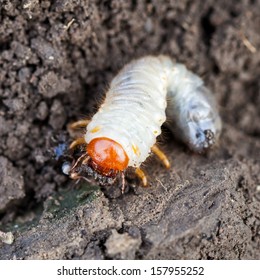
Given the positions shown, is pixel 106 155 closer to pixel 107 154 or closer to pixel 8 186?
pixel 107 154

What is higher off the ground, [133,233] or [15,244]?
[133,233]

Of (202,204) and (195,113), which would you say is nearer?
(202,204)

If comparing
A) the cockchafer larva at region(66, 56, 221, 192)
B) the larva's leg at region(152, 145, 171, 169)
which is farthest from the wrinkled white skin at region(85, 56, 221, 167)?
the larva's leg at region(152, 145, 171, 169)

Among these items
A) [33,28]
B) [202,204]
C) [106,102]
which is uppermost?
[33,28]

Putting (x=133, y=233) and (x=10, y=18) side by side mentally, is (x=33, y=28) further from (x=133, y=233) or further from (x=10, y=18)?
(x=133, y=233)

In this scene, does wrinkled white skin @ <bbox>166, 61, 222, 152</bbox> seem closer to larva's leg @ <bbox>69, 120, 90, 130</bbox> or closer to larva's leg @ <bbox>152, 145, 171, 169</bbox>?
larva's leg @ <bbox>152, 145, 171, 169</bbox>

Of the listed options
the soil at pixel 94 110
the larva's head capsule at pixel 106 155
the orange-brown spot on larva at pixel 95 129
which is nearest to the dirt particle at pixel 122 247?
the soil at pixel 94 110

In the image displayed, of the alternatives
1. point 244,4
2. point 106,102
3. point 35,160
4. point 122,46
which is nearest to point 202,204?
point 106,102

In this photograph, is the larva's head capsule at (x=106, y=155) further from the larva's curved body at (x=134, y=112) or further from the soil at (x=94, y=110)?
the soil at (x=94, y=110)
